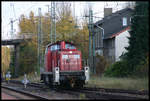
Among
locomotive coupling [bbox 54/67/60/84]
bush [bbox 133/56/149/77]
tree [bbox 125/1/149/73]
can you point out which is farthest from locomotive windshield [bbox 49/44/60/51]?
bush [bbox 133/56/149/77]

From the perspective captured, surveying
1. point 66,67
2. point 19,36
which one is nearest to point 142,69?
point 66,67

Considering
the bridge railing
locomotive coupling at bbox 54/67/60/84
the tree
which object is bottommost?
locomotive coupling at bbox 54/67/60/84

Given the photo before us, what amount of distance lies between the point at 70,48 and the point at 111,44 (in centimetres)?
2311

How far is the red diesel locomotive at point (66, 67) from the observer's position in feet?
65.7

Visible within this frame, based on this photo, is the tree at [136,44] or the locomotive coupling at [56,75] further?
the locomotive coupling at [56,75]

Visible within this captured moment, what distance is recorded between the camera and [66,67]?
21.1m

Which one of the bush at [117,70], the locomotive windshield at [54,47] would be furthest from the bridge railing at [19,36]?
the locomotive windshield at [54,47]

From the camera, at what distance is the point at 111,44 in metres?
43.9

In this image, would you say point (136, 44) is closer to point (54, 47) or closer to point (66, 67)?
point (66, 67)

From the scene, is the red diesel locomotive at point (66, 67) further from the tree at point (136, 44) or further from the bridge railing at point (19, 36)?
the bridge railing at point (19, 36)

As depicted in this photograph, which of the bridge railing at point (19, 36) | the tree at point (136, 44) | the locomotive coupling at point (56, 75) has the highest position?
the bridge railing at point (19, 36)

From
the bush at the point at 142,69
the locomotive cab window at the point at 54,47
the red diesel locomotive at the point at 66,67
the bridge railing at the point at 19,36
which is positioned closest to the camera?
the bush at the point at 142,69

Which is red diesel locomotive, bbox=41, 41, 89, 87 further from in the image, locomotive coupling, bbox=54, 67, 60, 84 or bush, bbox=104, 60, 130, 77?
bush, bbox=104, 60, 130, 77

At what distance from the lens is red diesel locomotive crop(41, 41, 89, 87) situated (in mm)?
20031
